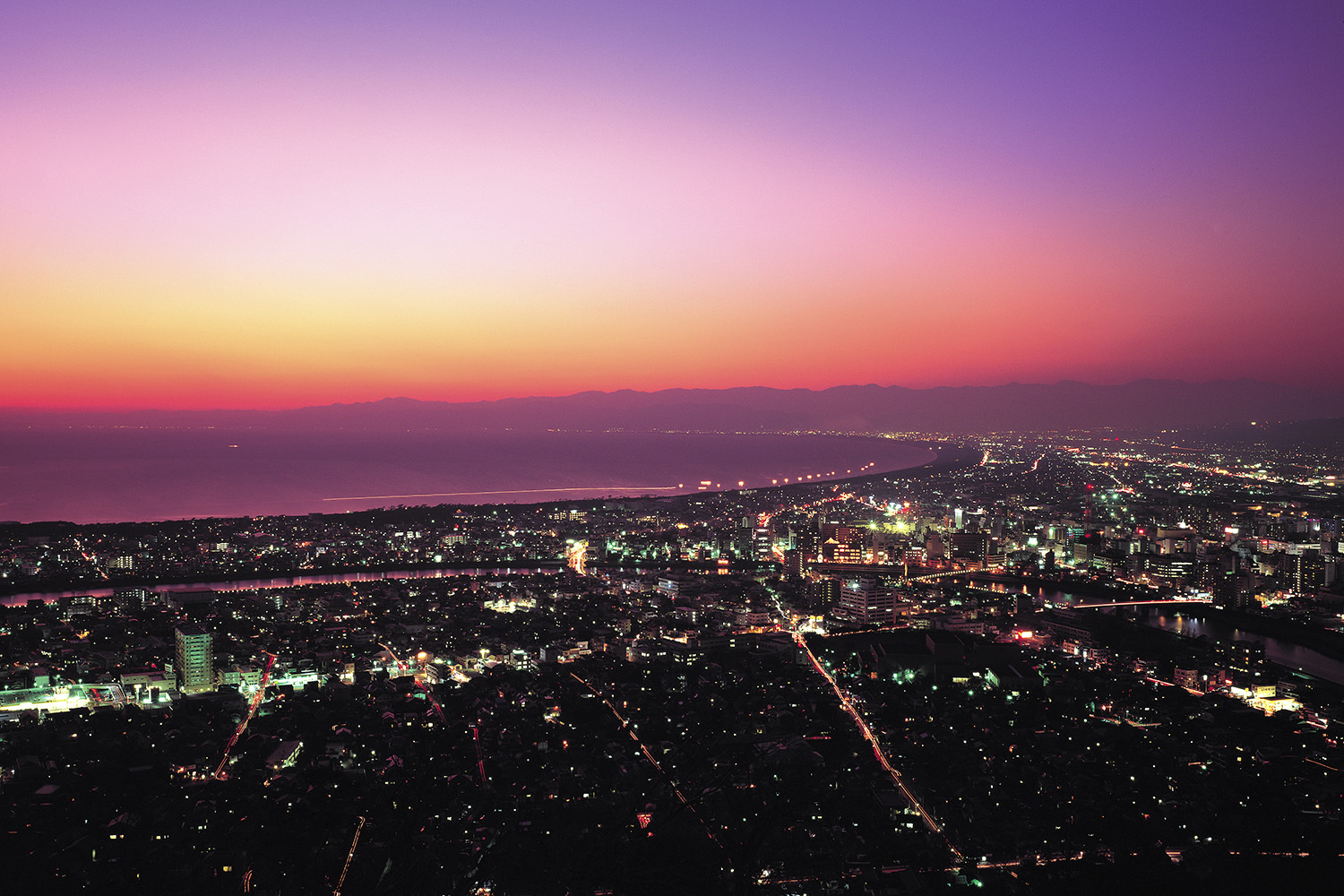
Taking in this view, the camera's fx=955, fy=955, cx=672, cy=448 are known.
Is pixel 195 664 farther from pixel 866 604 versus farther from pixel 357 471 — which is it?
pixel 357 471

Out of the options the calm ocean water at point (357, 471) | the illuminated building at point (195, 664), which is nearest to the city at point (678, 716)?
the illuminated building at point (195, 664)

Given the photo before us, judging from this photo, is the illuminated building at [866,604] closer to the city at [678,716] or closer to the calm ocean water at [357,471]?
the city at [678,716]

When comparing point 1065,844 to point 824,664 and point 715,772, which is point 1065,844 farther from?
point 824,664

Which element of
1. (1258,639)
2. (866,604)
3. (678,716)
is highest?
(678,716)

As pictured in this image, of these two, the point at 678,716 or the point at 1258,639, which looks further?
the point at 1258,639

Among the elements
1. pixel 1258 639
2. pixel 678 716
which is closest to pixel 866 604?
pixel 1258 639

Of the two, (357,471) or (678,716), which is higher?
(357,471)
